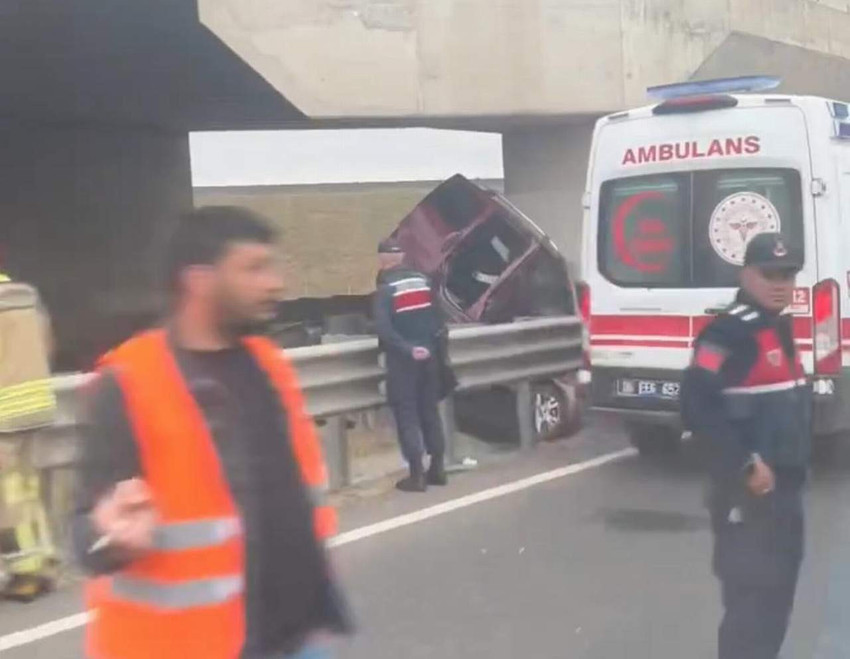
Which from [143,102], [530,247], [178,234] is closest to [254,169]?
[143,102]

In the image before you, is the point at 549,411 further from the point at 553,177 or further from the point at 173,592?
the point at 173,592

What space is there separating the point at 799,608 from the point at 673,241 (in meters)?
3.67

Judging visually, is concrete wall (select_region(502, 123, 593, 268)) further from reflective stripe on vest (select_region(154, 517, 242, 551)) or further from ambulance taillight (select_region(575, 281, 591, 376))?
reflective stripe on vest (select_region(154, 517, 242, 551))

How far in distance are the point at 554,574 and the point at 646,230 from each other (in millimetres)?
3297

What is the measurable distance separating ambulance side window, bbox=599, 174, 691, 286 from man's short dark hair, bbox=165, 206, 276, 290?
6760 millimetres

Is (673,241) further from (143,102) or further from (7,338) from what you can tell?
(143,102)

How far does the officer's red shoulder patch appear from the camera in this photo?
4.71 m

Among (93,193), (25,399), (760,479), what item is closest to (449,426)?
(25,399)

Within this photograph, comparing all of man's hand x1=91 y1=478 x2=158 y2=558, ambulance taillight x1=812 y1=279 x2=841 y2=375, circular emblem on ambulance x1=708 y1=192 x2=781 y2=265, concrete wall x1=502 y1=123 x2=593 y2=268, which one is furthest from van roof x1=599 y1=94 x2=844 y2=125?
man's hand x1=91 y1=478 x2=158 y2=558

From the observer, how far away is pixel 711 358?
472 centimetres

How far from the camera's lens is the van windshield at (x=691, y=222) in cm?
891

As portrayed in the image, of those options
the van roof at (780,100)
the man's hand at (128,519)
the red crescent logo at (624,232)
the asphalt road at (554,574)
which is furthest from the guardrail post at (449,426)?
the man's hand at (128,519)

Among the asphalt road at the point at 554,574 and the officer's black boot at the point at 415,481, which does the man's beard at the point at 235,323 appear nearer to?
the asphalt road at the point at 554,574

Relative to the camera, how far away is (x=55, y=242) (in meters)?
24.5
